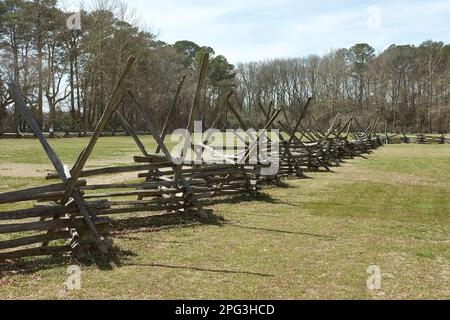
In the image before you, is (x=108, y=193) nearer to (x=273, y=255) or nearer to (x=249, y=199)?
(x=273, y=255)

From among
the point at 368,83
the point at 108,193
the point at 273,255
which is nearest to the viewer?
the point at 273,255

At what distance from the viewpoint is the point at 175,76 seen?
192 ft

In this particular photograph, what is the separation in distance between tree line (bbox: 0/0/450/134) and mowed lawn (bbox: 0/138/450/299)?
15010 millimetres

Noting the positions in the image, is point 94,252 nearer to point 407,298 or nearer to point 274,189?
point 407,298

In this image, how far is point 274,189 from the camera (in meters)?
12.5

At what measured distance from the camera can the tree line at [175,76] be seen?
4038 cm

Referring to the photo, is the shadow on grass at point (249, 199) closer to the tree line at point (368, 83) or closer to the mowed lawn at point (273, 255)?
the mowed lawn at point (273, 255)

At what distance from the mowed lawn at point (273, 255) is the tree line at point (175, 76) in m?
15.0

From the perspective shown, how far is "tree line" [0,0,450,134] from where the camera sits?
40.4 meters

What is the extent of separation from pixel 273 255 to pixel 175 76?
2149 inches

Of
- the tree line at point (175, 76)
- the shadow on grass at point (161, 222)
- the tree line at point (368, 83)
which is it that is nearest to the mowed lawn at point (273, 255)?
the shadow on grass at point (161, 222)

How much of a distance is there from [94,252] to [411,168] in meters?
15.9

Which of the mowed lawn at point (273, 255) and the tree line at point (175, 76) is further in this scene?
the tree line at point (175, 76)

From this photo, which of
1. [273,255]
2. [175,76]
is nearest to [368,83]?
[175,76]
